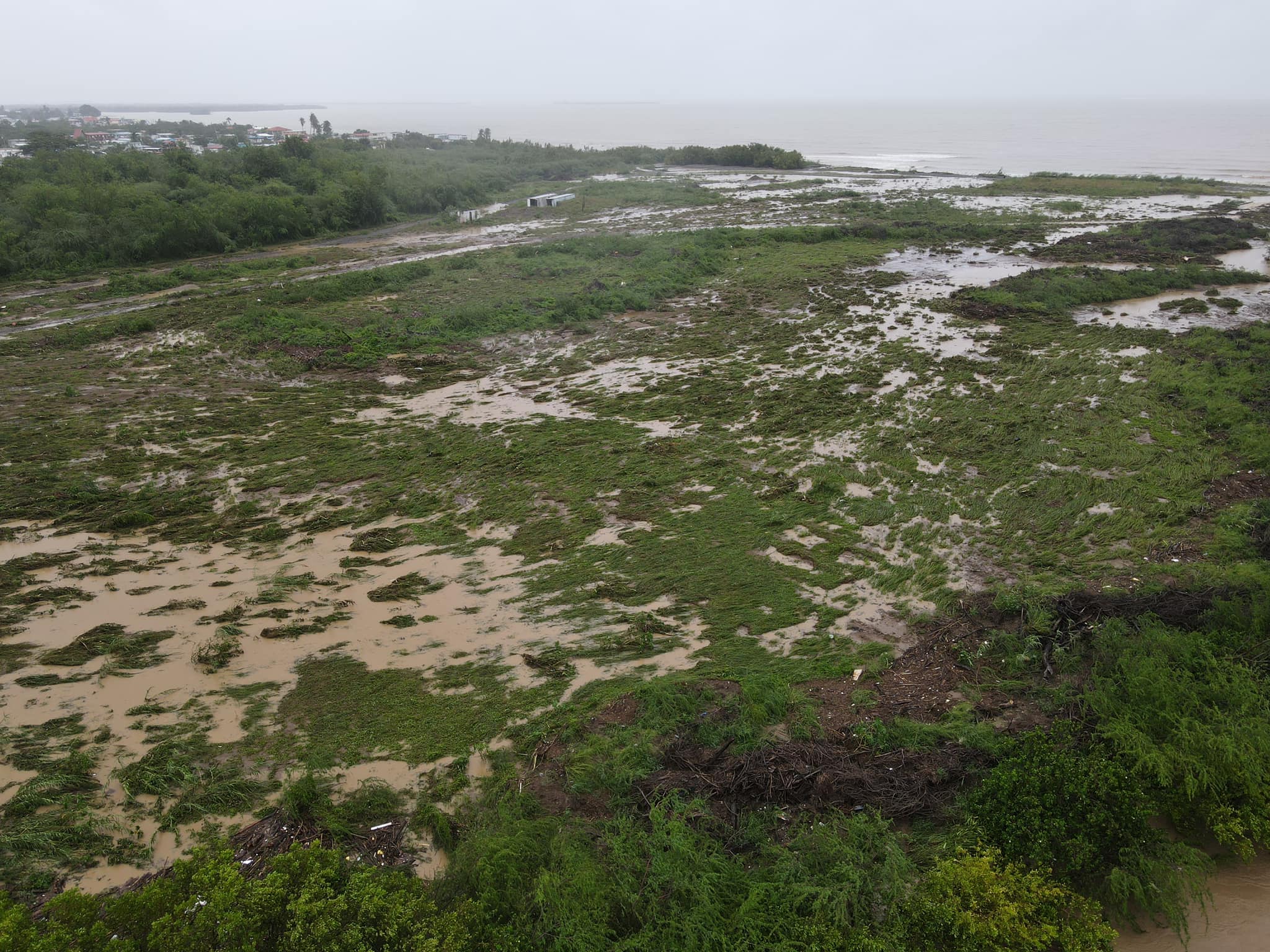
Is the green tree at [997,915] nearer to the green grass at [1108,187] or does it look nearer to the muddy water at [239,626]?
the muddy water at [239,626]

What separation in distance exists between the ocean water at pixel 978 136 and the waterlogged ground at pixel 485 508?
42.1 meters

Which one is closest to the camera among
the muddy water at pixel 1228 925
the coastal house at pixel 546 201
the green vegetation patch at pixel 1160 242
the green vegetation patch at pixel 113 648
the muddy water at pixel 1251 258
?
the muddy water at pixel 1228 925

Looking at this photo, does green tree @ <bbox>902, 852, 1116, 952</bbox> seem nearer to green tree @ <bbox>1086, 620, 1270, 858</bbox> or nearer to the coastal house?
green tree @ <bbox>1086, 620, 1270, 858</bbox>

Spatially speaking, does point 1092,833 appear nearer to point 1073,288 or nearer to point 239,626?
point 239,626

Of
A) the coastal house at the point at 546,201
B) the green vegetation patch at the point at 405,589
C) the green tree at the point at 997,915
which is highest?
the coastal house at the point at 546,201

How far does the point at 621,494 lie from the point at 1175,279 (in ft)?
74.3

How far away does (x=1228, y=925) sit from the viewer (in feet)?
14.6

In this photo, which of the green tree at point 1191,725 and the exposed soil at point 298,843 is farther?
the exposed soil at point 298,843

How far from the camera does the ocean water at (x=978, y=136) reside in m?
50.9

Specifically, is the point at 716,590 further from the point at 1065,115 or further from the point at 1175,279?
the point at 1065,115

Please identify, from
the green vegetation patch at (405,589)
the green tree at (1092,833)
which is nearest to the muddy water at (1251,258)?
the green tree at (1092,833)

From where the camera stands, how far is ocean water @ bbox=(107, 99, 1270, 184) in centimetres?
5091

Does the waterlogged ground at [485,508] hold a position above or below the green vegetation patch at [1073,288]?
below

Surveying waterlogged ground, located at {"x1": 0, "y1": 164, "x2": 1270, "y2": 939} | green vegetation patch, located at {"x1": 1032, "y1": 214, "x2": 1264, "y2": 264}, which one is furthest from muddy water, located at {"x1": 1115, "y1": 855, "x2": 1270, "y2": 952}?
green vegetation patch, located at {"x1": 1032, "y1": 214, "x2": 1264, "y2": 264}
